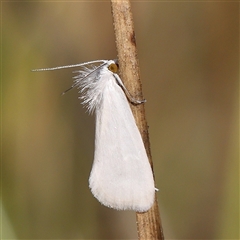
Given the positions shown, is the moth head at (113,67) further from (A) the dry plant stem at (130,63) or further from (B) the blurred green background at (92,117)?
(B) the blurred green background at (92,117)

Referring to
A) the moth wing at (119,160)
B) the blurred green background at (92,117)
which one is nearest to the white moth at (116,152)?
the moth wing at (119,160)

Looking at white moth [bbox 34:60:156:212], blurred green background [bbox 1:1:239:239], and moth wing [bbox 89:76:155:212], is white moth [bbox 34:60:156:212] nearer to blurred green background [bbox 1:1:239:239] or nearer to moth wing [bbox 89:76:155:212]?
moth wing [bbox 89:76:155:212]

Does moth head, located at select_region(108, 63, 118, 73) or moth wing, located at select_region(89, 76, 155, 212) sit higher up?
moth head, located at select_region(108, 63, 118, 73)

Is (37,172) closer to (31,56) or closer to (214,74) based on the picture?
(31,56)

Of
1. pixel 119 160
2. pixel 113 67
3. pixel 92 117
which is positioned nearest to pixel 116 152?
pixel 119 160

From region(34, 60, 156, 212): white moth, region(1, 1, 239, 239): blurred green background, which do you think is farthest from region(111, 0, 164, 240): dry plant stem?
region(1, 1, 239, 239): blurred green background

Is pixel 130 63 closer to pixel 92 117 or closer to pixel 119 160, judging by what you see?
pixel 119 160
